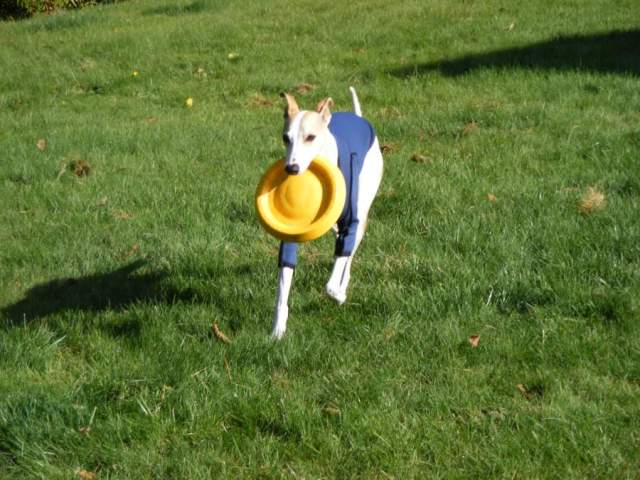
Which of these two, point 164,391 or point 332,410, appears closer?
point 332,410

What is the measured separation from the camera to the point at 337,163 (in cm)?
535

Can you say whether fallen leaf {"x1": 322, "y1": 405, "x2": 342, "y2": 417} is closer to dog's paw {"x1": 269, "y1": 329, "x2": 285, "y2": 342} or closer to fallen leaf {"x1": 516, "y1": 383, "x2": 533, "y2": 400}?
dog's paw {"x1": 269, "y1": 329, "x2": 285, "y2": 342}

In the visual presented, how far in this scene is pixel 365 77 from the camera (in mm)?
12164

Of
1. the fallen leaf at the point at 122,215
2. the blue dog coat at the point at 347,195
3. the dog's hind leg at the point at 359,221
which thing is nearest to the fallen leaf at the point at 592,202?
the dog's hind leg at the point at 359,221

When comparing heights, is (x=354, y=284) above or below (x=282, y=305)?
below

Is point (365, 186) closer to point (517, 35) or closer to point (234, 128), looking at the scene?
point (234, 128)

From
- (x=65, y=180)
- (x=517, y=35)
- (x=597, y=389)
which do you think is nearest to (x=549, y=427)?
(x=597, y=389)

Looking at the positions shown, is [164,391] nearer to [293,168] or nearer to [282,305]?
[282,305]

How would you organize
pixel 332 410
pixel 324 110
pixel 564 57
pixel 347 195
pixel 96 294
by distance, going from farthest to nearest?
pixel 564 57
pixel 96 294
pixel 347 195
pixel 324 110
pixel 332 410

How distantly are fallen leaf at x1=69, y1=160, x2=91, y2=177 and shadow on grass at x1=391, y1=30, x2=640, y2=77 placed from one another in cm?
457

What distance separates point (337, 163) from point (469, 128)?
4264 mm

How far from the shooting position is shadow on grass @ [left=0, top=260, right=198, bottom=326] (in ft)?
20.0

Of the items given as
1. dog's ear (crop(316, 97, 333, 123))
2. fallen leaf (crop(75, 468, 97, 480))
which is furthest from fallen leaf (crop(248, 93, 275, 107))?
fallen leaf (crop(75, 468, 97, 480))

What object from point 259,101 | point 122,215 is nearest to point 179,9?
point 259,101
